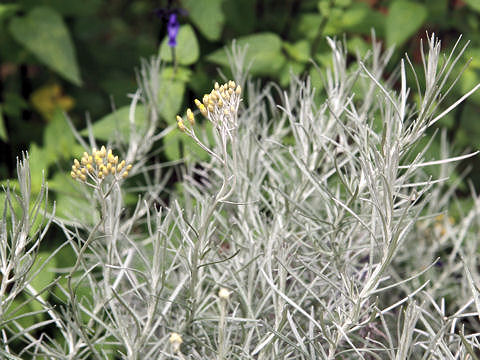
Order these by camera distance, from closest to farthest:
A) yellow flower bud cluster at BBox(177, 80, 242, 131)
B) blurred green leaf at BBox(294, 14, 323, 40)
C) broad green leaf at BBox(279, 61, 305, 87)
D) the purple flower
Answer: yellow flower bud cluster at BBox(177, 80, 242, 131), the purple flower, broad green leaf at BBox(279, 61, 305, 87), blurred green leaf at BBox(294, 14, 323, 40)

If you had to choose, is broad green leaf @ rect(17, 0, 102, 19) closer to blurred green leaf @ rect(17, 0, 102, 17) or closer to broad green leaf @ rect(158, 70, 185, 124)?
blurred green leaf @ rect(17, 0, 102, 17)

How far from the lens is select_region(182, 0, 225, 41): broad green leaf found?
103 centimetres

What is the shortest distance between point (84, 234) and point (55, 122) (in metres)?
0.40

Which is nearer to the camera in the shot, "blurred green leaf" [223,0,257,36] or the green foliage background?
the green foliage background

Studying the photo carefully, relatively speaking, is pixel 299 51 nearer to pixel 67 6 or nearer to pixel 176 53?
pixel 176 53

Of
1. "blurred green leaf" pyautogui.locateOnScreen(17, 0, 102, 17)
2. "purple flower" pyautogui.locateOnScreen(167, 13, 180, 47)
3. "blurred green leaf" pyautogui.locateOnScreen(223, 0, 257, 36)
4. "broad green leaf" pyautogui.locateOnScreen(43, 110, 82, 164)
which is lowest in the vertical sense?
"broad green leaf" pyautogui.locateOnScreen(43, 110, 82, 164)

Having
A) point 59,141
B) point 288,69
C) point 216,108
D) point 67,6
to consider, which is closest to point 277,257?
point 216,108

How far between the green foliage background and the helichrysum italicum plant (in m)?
0.18

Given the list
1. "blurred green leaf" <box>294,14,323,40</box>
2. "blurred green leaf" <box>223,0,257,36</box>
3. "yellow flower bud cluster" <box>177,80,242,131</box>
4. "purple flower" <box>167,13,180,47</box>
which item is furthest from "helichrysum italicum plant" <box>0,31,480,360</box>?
"blurred green leaf" <box>223,0,257,36</box>

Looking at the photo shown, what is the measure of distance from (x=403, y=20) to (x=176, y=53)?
439mm

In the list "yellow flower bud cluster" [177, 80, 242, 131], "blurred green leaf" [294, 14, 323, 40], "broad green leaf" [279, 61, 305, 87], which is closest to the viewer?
"yellow flower bud cluster" [177, 80, 242, 131]

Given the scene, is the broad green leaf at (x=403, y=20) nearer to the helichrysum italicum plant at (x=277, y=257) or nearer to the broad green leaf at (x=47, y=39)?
the helichrysum italicum plant at (x=277, y=257)

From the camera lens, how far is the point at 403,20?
1073mm

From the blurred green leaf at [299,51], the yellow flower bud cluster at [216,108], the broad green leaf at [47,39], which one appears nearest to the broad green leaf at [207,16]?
the blurred green leaf at [299,51]
